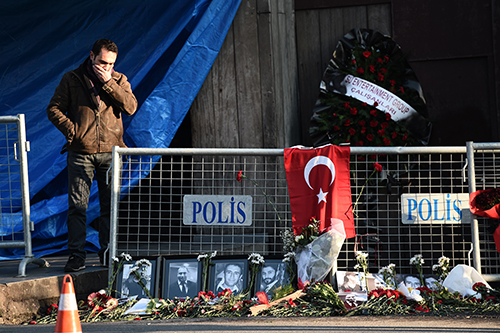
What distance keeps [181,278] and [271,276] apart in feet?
2.36

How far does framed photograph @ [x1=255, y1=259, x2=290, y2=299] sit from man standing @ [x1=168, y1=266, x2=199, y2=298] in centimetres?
51

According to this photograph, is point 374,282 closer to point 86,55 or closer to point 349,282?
point 349,282

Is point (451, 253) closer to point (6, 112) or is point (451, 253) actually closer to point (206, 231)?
point (206, 231)

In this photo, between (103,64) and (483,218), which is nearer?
(483,218)

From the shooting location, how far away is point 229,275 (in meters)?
4.11

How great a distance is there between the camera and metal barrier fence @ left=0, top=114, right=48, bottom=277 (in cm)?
435

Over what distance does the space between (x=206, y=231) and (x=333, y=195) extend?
170 cm

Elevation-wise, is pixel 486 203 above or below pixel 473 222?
above

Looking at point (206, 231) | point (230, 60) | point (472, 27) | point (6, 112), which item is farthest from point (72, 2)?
point (472, 27)

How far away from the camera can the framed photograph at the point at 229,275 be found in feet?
13.4

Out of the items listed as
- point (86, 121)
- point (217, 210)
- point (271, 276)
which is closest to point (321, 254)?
point (271, 276)

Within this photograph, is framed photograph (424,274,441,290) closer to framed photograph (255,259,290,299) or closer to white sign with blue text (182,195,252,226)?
framed photograph (255,259,290,299)

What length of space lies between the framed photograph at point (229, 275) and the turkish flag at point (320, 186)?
0.54 meters

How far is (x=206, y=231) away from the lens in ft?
17.4
